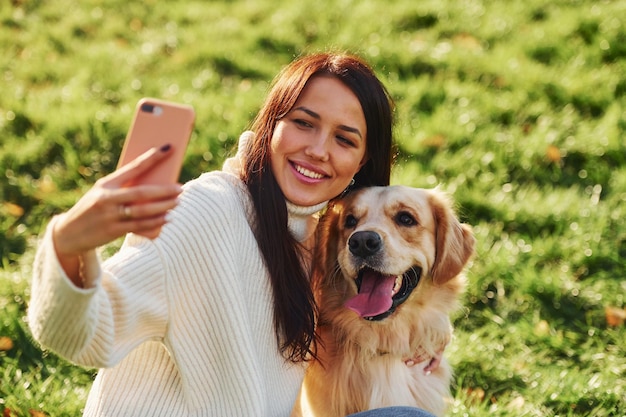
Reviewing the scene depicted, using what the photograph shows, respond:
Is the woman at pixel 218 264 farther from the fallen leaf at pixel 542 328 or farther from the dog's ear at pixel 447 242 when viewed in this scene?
the fallen leaf at pixel 542 328

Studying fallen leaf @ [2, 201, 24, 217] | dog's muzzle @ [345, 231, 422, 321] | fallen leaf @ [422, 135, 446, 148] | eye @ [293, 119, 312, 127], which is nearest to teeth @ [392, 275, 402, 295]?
dog's muzzle @ [345, 231, 422, 321]

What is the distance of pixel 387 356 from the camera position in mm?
3062

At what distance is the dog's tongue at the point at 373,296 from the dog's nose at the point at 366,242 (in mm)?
154

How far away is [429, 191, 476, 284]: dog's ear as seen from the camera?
315 centimetres

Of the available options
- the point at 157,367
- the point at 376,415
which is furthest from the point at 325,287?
the point at 157,367

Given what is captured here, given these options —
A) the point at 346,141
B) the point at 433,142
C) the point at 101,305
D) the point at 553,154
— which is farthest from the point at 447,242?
the point at 553,154

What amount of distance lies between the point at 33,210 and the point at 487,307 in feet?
9.73

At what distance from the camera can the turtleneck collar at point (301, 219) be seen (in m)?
2.70

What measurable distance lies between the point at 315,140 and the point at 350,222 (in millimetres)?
582

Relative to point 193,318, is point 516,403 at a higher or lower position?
lower

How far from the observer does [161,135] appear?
168 centimetres

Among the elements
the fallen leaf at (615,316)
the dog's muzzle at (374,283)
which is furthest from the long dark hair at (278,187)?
the fallen leaf at (615,316)

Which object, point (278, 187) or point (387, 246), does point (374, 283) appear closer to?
point (387, 246)

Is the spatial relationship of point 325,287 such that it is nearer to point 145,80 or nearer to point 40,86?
point 145,80
